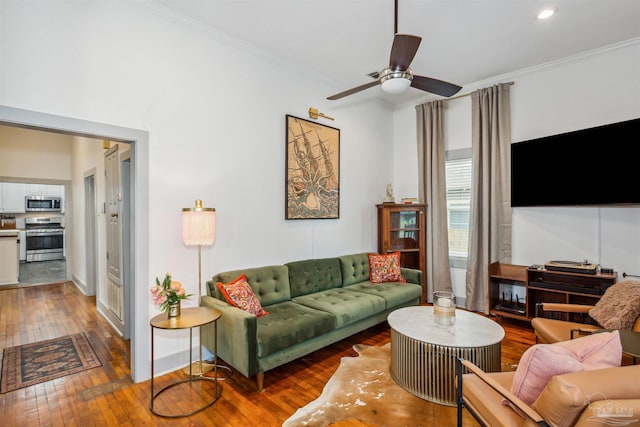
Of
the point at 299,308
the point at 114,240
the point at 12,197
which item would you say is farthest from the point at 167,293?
the point at 12,197

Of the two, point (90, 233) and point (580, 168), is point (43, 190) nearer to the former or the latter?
point (90, 233)

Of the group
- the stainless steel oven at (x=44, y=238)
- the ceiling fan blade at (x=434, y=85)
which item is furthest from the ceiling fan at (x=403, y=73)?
the stainless steel oven at (x=44, y=238)

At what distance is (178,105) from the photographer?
299 cm

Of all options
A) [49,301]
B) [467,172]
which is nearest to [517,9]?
[467,172]

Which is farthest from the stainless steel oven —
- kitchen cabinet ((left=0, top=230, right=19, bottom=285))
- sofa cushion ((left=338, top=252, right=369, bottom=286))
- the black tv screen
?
the black tv screen

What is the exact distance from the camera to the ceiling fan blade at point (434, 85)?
2.63 meters

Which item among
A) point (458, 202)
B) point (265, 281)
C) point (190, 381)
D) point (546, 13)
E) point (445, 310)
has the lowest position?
point (190, 381)

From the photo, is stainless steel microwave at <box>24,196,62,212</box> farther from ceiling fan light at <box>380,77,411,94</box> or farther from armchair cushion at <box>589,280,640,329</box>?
armchair cushion at <box>589,280,640,329</box>

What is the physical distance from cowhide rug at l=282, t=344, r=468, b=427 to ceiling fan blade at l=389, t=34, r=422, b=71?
2.54 meters

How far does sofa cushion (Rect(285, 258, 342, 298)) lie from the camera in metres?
3.71

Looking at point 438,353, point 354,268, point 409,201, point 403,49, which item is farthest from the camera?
point 409,201

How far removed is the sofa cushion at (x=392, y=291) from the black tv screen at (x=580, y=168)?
65.9 inches

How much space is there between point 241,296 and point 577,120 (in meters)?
4.41

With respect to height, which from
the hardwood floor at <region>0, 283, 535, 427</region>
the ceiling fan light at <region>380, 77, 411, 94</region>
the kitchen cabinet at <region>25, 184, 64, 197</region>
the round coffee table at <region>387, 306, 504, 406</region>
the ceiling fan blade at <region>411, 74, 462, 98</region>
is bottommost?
the hardwood floor at <region>0, 283, 535, 427</region>
